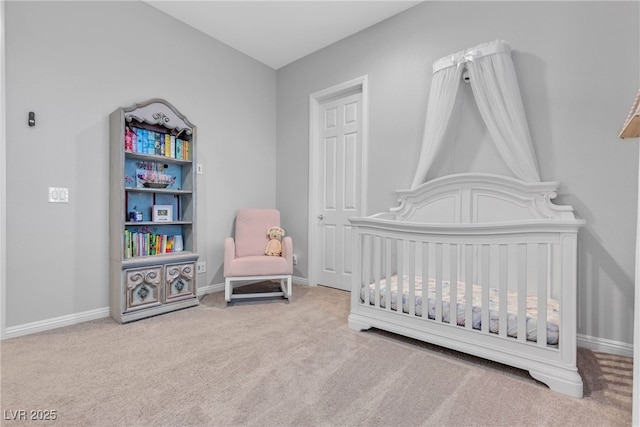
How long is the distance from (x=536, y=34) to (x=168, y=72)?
3.09m

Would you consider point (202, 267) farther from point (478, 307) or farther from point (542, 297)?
point (542, 297)

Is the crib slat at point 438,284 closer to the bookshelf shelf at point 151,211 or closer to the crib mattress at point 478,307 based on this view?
the crib mattress at point 478,307

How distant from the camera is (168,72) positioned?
115 inches

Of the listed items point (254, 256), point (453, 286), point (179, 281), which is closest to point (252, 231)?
point (254, 256)

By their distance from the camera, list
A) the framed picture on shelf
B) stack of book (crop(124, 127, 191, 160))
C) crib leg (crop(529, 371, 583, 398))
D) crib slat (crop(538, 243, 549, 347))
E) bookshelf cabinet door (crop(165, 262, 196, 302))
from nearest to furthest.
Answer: crib leg (crop(529, 371, 583, 398)) → crib slat (crop(538, 243, 549, 347)) → stack of book (crop(124, 127, 191, 160)) → bookshelf cabinet door (crop(165, 262, 196, 302)) → the framed picture on shelf

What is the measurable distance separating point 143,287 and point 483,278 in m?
2.49

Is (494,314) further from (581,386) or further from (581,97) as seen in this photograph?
(581,97)

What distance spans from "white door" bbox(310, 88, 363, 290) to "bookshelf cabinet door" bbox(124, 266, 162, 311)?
66.6 inches

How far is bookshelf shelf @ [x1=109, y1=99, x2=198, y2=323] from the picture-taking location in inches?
94.3

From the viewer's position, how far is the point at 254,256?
312cm

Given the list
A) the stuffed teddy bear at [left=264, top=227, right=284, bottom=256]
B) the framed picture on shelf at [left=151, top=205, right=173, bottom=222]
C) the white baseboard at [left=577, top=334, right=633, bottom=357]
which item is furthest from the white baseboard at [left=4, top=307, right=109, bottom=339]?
the white baseboard at [left=577, top=334, right=633, bottom=357]

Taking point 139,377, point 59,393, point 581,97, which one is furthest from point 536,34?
point 59,393

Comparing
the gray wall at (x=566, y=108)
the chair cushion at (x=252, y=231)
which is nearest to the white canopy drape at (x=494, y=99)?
the gray wall at (x=566, y=108)

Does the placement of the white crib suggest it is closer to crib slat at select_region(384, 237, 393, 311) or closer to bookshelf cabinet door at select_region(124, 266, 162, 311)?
crib slat at select_region(384, 237, 393, 311)
